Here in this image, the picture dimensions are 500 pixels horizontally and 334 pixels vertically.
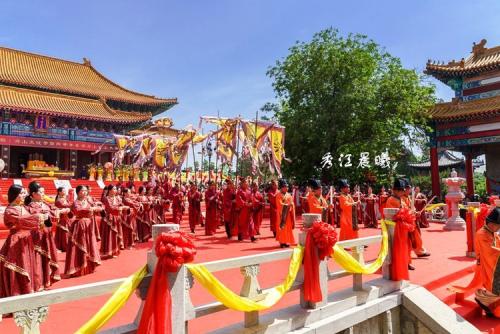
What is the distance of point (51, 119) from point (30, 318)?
26.0 metres

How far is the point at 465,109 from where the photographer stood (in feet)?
62.2

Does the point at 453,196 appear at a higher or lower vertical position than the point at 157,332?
higher

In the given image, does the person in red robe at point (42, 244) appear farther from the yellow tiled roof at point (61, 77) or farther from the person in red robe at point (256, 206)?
the yellow tiled roof at point (61, 77)

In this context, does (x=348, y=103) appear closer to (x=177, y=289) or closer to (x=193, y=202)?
(x=193, y=202)

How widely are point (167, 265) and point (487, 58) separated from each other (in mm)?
22891

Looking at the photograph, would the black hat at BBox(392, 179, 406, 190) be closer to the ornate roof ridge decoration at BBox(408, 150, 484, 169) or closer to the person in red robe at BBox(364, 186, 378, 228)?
the person in red robe at BBox(364, 186, 378, 228)

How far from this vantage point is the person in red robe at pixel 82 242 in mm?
6590

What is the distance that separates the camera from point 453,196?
530 inches

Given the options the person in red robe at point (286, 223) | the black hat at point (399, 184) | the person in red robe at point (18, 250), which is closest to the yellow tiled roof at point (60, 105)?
the person in red robe at point (286, 223)

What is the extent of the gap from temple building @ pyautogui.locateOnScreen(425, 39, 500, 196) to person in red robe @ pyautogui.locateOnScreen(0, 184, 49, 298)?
63.5 ft

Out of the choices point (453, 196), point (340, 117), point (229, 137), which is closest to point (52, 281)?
point (229, 137)

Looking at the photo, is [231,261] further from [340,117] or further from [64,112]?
[64,112]

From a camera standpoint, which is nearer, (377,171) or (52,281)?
(52,281)

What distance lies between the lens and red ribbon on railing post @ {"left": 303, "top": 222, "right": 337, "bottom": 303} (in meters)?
4.32
